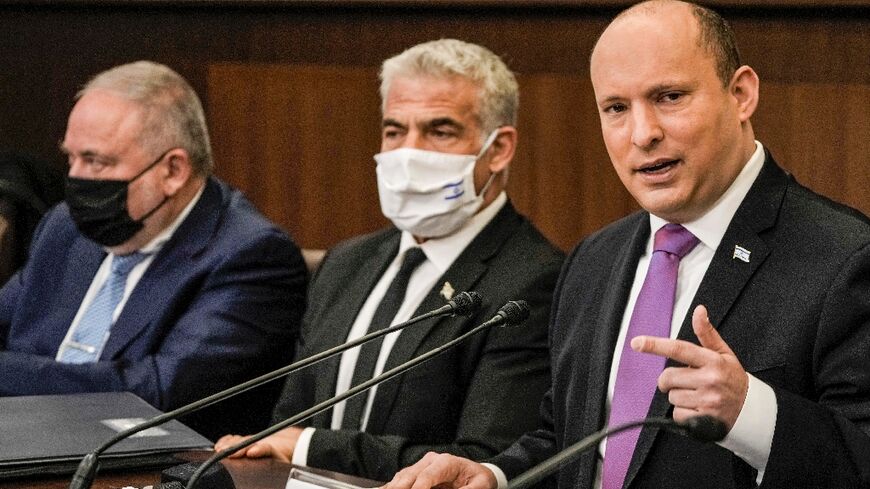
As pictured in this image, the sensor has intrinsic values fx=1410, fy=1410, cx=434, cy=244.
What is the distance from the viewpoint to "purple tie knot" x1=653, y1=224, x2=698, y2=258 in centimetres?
238

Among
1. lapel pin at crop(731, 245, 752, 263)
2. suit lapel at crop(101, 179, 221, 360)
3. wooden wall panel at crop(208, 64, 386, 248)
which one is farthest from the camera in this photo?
wooden wall panel at crop(208, 64, 386, 248)

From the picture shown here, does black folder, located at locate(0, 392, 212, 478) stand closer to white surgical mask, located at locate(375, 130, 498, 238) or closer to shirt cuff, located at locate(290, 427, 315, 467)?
shirt cuff, located at locate(290, 427, 315, 467)

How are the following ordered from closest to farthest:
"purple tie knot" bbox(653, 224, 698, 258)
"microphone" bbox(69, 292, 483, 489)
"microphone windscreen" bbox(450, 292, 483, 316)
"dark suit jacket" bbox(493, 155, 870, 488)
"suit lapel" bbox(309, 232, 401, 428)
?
"microphone" bbox(69, 292, 483, 489), "dark suit jacket" bbox(493, 155, 870, 488), "microphone windscreen" bbox(450, 292, 483, 316), "purple tie knot" bbox(653, 224, 698, 258), "suit lapel" bbox(309, 232, 401, 428)

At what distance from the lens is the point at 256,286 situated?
137 inches

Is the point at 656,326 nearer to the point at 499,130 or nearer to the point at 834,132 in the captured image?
the point at 499,130

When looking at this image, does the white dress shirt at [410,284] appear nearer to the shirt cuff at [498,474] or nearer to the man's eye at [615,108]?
the shirt cuff at [498,474]

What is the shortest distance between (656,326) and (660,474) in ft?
0.82

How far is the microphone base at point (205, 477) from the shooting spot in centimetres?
213

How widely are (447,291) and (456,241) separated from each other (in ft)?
0.49

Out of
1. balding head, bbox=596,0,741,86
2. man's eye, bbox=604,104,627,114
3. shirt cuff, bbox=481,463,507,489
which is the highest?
balding head, bbox=596,0,741,86

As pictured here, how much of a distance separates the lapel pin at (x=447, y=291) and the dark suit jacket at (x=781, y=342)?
0.54m

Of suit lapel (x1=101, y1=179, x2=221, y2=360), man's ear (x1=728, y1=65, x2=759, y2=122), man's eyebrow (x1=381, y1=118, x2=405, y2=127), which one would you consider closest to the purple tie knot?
man's ear (x1=728, y1=65, x2=759, y2=122)

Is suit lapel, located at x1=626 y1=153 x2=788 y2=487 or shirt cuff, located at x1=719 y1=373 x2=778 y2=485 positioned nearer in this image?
shirt cuff, located at x1=719 y1=373 x2=778 y2=485

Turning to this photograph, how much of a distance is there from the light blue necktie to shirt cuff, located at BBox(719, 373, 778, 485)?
1.95m
